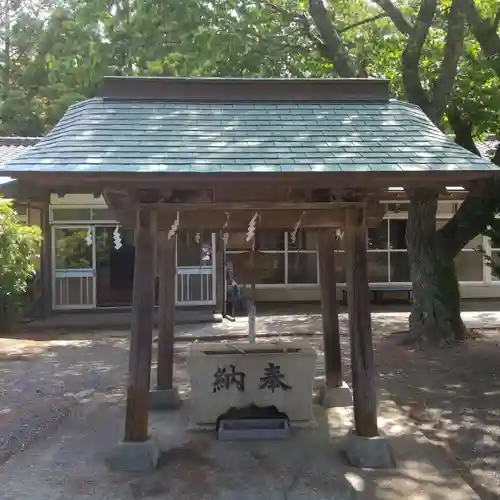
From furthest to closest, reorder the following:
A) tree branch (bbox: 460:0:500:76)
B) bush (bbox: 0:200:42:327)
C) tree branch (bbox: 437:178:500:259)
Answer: bush (bbox: 0:200:42:327)
tree branch (bbox: 437:178:500:259)
tree branch (bbox: 460:0:500:76)

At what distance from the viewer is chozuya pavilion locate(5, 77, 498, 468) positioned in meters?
4.71

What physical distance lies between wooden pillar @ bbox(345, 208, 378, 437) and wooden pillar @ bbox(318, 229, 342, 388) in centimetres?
160

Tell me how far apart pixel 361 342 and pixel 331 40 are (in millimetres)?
7506

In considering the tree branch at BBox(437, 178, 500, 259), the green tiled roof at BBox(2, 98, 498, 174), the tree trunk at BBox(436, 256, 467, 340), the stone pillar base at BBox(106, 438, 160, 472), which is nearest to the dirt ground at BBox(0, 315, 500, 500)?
the tree trunk at BBox(436, 256, 467, 340)

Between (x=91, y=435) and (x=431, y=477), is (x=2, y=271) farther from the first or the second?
(x=431, y=477)

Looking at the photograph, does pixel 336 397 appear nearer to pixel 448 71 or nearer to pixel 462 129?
pixel 462 129

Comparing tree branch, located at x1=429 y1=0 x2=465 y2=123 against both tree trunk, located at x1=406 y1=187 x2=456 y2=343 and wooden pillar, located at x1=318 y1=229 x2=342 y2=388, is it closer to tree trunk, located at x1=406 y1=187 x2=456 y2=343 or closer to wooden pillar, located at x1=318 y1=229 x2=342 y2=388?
tree trunk, located at x1=406 y1=187 x2=456 y2=343

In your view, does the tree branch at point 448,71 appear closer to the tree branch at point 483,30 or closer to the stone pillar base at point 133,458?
the tree branch at point 483,30

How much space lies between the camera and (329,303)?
7.08m

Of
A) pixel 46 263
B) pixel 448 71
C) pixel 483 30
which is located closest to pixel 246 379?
pixel 483 30

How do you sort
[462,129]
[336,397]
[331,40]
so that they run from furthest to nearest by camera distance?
[331,40] → [462,129] → [336,397]

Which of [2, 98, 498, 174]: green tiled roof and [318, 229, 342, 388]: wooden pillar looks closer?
[2, 98, 498, 174]: green tiled roof

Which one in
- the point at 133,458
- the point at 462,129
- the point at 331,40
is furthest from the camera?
the point at 331,40

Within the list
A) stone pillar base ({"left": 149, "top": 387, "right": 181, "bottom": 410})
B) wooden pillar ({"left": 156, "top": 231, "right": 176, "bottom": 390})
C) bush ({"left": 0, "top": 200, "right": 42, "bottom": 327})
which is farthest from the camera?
bush ({"left": 0, "top": 200, "right": 42, "bottom": 327})
